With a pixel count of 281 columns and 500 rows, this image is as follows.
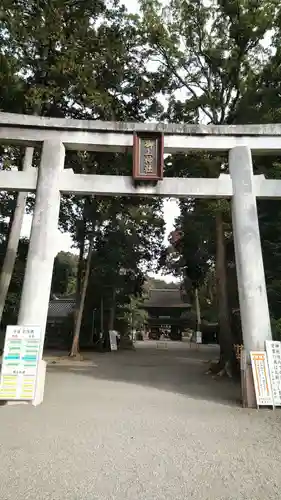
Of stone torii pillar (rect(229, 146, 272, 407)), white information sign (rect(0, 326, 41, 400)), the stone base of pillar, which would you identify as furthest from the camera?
stone torii pillar (rect(229, 146, 272, 407))

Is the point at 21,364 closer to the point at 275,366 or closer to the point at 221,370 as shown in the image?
the point at 275,366

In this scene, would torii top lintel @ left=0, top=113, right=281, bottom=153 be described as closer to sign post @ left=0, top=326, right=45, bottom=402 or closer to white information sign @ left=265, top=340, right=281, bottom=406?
sign post @ left=0, top=326, right=45, bottom=402

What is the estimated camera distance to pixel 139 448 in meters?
4.82

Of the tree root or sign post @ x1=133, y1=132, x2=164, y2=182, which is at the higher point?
sign post @ x1=133, y1=132, x2=164, y2=182

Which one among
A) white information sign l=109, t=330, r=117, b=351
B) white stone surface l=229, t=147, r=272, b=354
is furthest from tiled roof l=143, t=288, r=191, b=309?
white stone surface l=229, t=147, r=272, b=354

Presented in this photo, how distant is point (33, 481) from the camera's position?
147 inches

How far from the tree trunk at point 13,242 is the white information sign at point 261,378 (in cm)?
791

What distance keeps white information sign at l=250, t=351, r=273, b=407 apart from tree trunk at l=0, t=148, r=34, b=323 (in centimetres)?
791

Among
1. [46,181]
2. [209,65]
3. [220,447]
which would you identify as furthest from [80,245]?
[220,447]

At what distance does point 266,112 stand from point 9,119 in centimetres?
Result: 856

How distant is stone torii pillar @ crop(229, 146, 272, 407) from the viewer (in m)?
7.83

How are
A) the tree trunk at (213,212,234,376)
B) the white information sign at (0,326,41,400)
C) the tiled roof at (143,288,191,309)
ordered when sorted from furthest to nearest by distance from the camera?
the tiled roof at (143,288,191,309) → the tree trunk at (213,212,234,376) → the white information sign at (0,326,41,400)

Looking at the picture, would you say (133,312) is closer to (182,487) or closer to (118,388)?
(118,388)

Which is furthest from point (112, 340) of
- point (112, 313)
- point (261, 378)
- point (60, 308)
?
point (261, 378)
